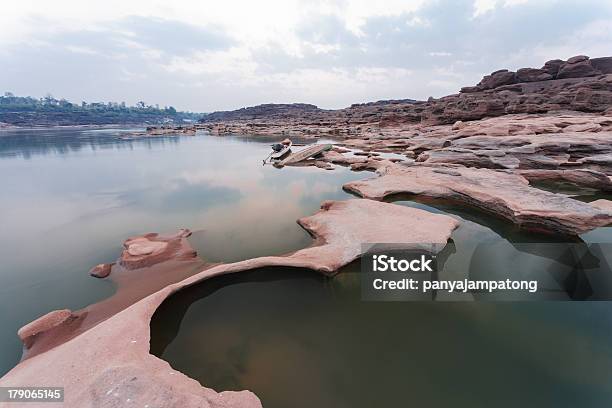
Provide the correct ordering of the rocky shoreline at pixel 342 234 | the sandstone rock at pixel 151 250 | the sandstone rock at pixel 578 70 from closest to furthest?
the rocky shoreline at pixel 342 234 → the sandstone rock at pixel 151 250 → the sandstone rock at pixel 578 70

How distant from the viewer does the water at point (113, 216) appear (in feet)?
25.0

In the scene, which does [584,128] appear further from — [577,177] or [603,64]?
[603,64]

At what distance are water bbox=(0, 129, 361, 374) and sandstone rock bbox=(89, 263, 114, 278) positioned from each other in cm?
18

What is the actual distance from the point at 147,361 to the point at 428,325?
5.70 metres

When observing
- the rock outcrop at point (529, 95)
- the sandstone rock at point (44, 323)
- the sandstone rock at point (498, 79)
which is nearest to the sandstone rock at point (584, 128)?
the rock outcrop at point (529, 95)

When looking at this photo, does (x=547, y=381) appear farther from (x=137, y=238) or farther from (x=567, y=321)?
(x=137, y=238)

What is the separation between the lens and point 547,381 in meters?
4.83

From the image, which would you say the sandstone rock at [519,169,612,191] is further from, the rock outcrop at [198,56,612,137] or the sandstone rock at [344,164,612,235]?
the rock outcrop at [198,56,612,137]

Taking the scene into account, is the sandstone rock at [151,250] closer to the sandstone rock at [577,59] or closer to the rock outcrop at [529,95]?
the rock outcrop at [529,95]

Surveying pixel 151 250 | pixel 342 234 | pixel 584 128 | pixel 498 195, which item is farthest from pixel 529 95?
pixel 151 250

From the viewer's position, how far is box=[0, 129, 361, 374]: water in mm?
7605

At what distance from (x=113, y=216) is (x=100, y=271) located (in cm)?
586

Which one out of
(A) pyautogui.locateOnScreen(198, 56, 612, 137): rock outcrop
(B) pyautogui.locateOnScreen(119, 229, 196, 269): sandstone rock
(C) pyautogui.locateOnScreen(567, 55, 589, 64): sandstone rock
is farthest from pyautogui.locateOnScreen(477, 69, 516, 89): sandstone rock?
(B) pyautogui.locateOnScreen(119, 229, 196, 269): sandstone rock

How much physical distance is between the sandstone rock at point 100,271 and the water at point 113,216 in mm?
177
